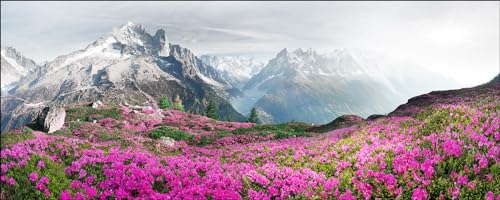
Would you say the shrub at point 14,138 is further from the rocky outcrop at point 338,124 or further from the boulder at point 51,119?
the rocky outcrop at point 338,124

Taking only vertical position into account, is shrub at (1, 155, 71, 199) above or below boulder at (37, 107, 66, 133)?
above

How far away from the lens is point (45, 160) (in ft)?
Answer: 37.6

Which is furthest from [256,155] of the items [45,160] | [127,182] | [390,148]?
[45,160]

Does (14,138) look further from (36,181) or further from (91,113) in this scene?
(91,113)

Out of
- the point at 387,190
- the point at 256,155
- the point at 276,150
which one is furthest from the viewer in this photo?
the point at 276,150

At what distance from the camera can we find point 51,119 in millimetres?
24891

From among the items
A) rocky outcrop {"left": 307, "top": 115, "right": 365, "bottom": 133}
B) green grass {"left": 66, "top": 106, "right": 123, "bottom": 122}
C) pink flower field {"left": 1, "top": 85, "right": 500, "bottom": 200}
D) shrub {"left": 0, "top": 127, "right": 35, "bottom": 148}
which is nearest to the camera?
pink flower field {"left": 1, "top": 85, "right": 500, "bottom": 200}

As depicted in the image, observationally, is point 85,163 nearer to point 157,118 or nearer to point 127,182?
point 127,182

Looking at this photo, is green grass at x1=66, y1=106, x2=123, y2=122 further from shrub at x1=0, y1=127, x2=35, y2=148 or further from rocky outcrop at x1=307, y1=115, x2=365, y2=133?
shrub at x1=0, y1=127, x2=35, y2=148

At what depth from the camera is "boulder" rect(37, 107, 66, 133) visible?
957 inches

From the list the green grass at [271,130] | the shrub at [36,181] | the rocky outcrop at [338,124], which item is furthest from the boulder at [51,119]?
the rocky outcrop at [338,124]

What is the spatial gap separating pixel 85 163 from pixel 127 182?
9.62 ft

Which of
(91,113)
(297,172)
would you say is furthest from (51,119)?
(297,172)

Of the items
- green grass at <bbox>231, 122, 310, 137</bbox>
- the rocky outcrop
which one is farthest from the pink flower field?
the rocky outcrop
